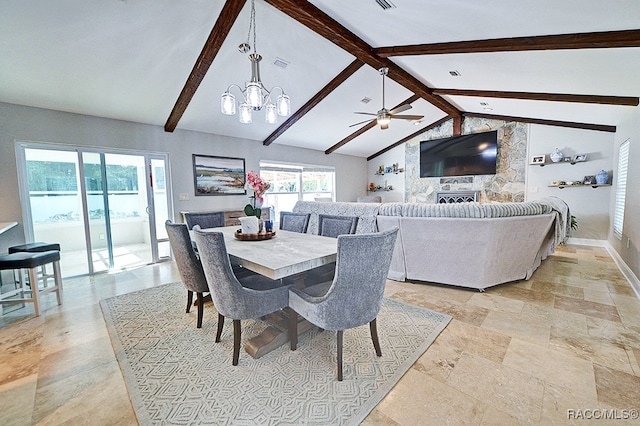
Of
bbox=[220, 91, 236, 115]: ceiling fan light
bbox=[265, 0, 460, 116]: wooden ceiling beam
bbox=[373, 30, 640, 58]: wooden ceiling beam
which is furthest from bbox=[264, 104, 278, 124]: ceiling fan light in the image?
bbox=[373, 30, 640, 58]: wooden ceiling beam

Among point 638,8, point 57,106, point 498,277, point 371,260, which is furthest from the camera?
point 57,106

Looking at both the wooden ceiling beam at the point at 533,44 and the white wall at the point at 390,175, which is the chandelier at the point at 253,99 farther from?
the white wall at the point at 390,175

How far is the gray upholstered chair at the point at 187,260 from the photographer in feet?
7.05

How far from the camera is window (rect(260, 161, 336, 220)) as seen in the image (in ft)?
21.4

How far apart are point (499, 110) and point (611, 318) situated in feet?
15.5

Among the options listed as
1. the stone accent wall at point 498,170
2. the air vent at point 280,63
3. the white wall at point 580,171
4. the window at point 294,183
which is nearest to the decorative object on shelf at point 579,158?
the white wall at point 580,171

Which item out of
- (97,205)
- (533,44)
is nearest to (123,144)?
(97,205)

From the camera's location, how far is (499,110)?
18.2 ft

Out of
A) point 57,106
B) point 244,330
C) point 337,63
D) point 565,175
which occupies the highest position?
point 337,63

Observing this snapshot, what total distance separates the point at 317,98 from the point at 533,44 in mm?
3093

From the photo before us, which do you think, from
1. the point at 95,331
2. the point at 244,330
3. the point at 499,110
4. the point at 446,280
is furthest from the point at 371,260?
the point at 499,110

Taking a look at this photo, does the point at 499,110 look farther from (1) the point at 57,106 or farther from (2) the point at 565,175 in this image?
(1) the point at 57,106

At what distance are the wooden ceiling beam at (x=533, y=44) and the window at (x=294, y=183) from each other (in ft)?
12.9

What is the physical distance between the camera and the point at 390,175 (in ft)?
27.4
